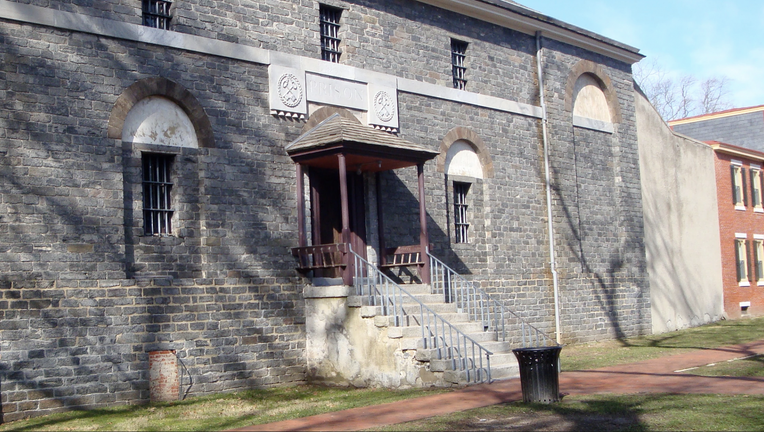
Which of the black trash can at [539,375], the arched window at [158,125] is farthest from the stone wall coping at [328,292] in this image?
the black trash can at [539,375]

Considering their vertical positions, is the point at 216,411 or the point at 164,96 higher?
the point at 164,96

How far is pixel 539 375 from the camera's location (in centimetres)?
1026

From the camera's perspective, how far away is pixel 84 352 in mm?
11648

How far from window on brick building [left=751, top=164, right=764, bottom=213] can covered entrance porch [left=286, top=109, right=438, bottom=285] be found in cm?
1816

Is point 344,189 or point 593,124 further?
point 593,124

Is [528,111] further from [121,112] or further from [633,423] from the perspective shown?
[633,423]

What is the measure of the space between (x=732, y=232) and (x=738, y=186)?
2.07 metres

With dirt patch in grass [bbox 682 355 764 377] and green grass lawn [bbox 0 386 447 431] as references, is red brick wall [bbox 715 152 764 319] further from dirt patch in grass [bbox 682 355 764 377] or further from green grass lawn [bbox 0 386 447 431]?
green grass lawn [bbox 0 386 447 431]

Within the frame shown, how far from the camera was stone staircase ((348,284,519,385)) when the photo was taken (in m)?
12.2

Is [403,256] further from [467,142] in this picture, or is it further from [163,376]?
[163,376]

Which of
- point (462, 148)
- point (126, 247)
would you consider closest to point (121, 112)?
point (126, 247)

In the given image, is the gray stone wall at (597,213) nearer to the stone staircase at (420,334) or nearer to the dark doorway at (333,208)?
the dark doorway at (333,208)

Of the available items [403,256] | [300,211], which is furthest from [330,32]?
[403,256]

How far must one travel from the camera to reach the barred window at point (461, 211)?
58.3ft
